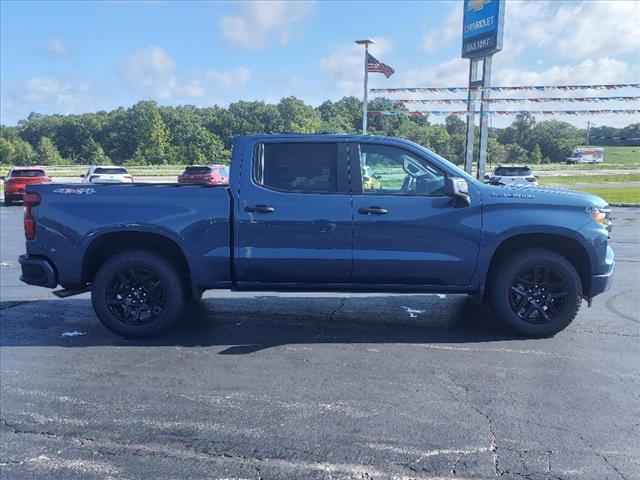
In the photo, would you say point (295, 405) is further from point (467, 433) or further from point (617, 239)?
point (617, 239)

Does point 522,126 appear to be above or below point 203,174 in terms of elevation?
above

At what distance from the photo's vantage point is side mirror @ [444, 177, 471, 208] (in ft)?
16.9

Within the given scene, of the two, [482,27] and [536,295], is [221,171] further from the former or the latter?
[536,295]

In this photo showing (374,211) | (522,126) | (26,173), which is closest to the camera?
(374,211)

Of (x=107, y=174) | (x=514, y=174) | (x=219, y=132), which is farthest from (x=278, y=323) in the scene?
(x=107, y=174)

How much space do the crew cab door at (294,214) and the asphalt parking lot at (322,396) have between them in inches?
27.4

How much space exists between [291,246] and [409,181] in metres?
1.26

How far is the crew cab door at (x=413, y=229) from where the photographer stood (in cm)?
530

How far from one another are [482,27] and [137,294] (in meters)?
20.4

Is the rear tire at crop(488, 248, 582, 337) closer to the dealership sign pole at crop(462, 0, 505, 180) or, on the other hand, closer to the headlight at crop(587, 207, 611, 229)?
the headlight at crop(587, 207, 611, 229)

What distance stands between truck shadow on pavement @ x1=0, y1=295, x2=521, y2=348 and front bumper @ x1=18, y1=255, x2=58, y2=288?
1.89 feet

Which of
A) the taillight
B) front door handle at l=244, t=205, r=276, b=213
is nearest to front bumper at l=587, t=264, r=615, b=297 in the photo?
front door handle at l=244, t=205, r=276, b=213

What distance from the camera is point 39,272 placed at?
5.52 metres

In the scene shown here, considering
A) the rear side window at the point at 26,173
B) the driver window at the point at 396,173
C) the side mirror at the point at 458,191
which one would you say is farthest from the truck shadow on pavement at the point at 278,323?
the rear side window at the point at 26,173
